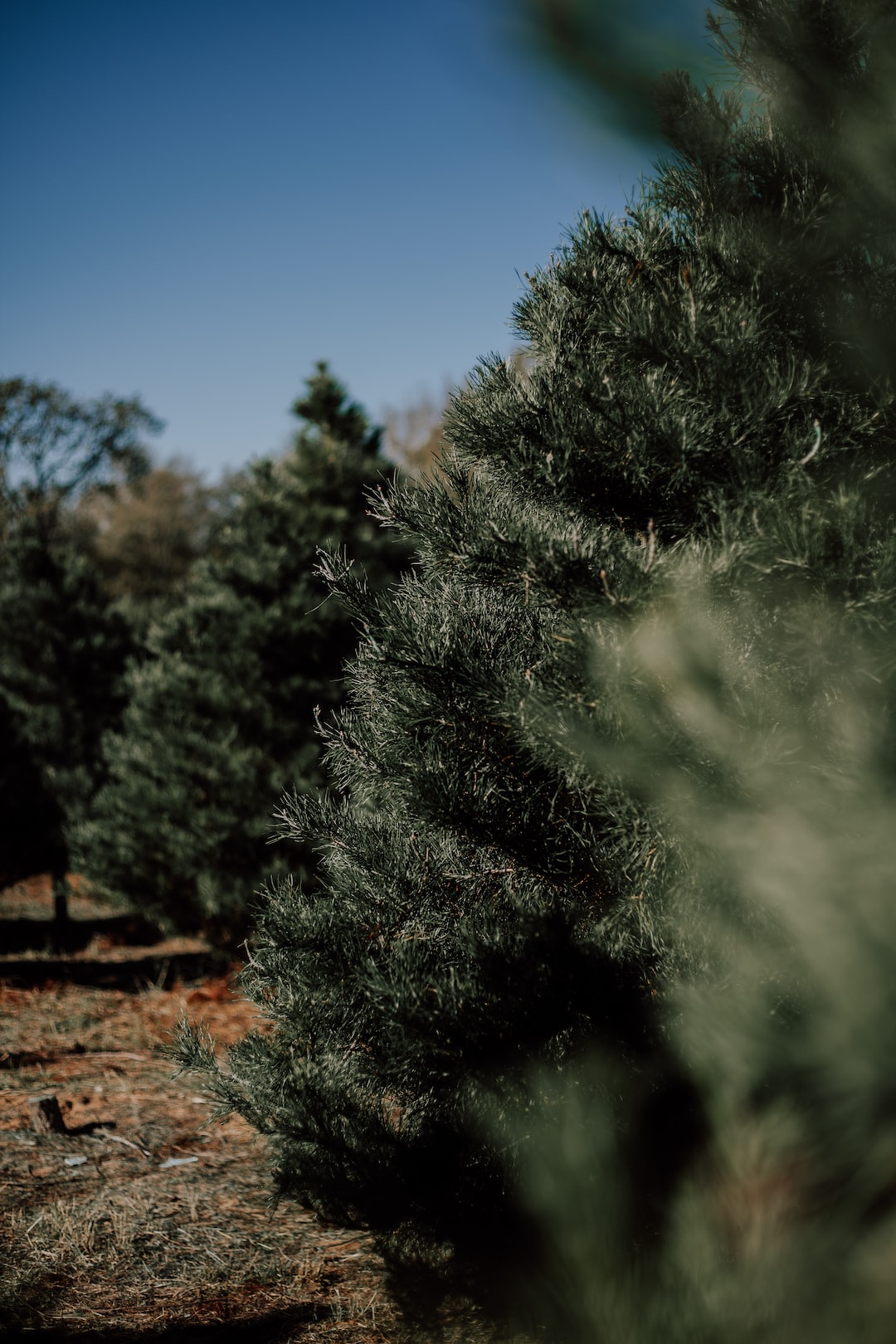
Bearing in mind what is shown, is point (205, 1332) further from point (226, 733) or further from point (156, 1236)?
point (226, 733)

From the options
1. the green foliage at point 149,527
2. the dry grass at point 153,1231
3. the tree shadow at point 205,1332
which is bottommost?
the dry grass at point 153,1231

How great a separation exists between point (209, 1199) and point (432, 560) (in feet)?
9.21

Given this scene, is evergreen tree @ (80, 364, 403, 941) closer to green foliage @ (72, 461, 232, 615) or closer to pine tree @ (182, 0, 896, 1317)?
pine tree @ (182, 0, 896, 1317)

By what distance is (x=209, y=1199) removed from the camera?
3.62 meters

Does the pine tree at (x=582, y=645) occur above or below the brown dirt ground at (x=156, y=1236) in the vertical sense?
above

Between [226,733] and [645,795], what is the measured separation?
6.36 meters

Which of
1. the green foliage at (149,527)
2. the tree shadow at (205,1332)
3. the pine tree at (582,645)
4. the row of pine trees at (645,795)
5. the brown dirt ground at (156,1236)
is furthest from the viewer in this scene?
the green foliage at (149,527)

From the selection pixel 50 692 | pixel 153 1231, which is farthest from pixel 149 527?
pixel 153 1231

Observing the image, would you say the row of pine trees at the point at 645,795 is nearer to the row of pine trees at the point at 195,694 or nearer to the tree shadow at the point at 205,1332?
the tree shadow at the point at 205,1332

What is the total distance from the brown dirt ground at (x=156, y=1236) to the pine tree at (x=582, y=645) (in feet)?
1.28

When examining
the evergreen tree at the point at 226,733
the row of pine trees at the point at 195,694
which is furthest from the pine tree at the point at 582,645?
the evergreen tree at the point at 226,733

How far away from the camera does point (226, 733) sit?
7.83 m

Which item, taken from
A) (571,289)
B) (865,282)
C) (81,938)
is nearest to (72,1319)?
(571,289)

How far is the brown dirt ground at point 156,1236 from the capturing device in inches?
106
